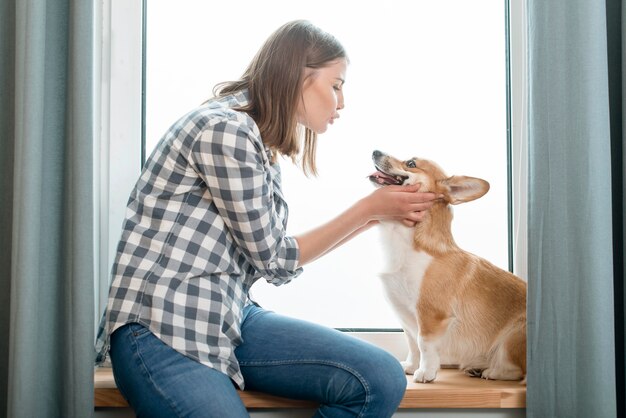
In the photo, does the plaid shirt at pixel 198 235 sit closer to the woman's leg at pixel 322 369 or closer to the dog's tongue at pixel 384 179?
the woman's leg at pixel 322 369

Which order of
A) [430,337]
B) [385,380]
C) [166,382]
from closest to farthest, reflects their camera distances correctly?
[166,382] → [385,380] → [430,337]

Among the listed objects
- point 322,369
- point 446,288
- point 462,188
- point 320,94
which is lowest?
point 322,369

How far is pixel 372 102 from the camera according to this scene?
1.79 m

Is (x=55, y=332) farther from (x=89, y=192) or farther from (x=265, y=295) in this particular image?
(x=265, y=295)

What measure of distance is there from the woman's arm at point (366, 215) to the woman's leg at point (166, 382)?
0.32 meters

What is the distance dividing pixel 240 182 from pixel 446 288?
1.95 feet

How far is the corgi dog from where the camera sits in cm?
148

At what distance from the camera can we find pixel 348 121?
1.78m

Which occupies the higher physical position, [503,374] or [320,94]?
[320,94]


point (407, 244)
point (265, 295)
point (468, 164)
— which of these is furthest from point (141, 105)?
point (468, 164)

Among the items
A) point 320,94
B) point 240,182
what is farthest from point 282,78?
point 240,182

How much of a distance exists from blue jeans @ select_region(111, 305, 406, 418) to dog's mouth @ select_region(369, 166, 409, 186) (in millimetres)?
389

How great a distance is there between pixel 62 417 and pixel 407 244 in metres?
0.85

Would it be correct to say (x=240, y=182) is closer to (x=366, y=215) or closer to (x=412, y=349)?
(x=366, y=215)
